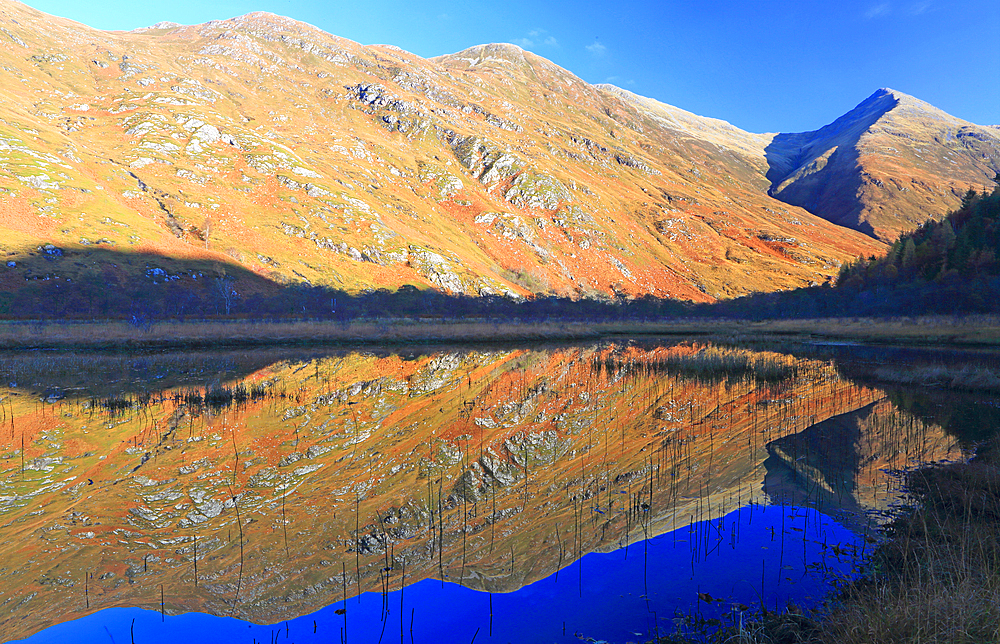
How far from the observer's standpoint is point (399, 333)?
5378 cm

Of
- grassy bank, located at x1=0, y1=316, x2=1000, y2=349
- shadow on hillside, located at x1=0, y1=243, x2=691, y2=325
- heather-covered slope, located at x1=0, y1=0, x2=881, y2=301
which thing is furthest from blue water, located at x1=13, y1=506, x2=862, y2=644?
heather-covered slope, located at x1=0, y1=0, x2=881, y2=301

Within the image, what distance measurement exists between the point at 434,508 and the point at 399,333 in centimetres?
4520

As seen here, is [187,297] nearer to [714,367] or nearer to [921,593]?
[714,367]

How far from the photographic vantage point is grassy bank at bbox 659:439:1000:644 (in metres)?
4.08

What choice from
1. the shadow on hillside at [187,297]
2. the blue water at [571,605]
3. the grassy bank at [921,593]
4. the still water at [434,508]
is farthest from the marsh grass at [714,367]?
the shadow on hillside at [187,297]

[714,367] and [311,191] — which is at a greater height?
[311,191]

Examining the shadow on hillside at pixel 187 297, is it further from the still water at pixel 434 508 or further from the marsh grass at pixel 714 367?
the still water at pixel 434 508

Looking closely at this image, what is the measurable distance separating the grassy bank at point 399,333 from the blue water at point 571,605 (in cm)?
4336

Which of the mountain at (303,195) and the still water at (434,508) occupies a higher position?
the mountain at (303,195)

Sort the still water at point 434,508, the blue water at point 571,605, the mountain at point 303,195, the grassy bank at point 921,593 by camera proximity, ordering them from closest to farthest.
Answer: the grassy bank at point 921,593 < the blue water at point 571,605 < the still water at point 434,508 < the mountain at point 303,195

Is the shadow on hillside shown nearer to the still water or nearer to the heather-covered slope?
the heather-covered slope

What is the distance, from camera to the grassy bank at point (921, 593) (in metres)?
4.08

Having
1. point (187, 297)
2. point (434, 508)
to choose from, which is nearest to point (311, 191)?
point (187, 297)

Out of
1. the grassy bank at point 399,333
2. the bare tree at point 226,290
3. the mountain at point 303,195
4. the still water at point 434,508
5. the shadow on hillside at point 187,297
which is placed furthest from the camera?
the mountain at point 303,195
